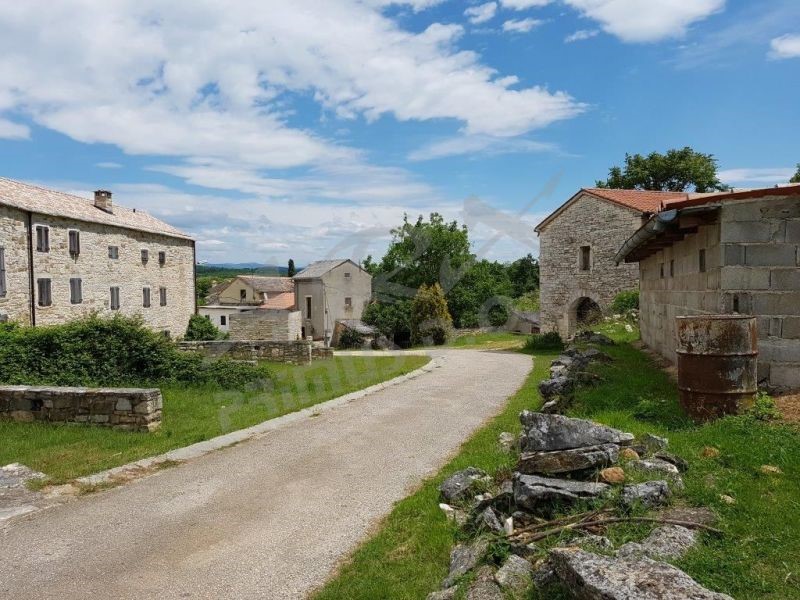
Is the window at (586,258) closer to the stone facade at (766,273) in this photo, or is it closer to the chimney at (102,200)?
the stone facade at (766,273)

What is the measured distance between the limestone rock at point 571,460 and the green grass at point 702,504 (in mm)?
Answer: 324

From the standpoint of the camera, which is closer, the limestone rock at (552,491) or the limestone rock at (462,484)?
the limestone rock at (552,491)

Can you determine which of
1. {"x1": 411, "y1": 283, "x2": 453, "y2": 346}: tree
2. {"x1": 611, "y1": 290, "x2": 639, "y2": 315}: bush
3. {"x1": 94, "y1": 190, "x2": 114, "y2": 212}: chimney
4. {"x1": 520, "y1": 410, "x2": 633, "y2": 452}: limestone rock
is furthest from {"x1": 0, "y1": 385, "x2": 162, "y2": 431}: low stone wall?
Result: {"x1": 411, "y1": 283, "x2": 453, "y2": 346}: tree

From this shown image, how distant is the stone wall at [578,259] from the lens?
22.8m

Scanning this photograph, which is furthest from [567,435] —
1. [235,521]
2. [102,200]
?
[102,200]

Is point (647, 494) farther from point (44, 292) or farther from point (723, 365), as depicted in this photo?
point (44, 292)

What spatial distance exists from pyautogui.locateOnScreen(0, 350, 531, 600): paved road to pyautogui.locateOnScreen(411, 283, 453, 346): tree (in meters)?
30.3

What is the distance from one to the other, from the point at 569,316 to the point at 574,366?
618 inches

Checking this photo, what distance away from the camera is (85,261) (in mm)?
27672

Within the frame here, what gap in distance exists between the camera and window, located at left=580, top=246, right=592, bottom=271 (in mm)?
24062

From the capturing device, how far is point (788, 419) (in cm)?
553

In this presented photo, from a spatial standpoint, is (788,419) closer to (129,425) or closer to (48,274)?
(129,425)

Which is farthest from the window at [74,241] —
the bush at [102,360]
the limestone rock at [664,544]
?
the limestone rock at [664,544]

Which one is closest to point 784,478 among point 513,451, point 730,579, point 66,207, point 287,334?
point 730,579
